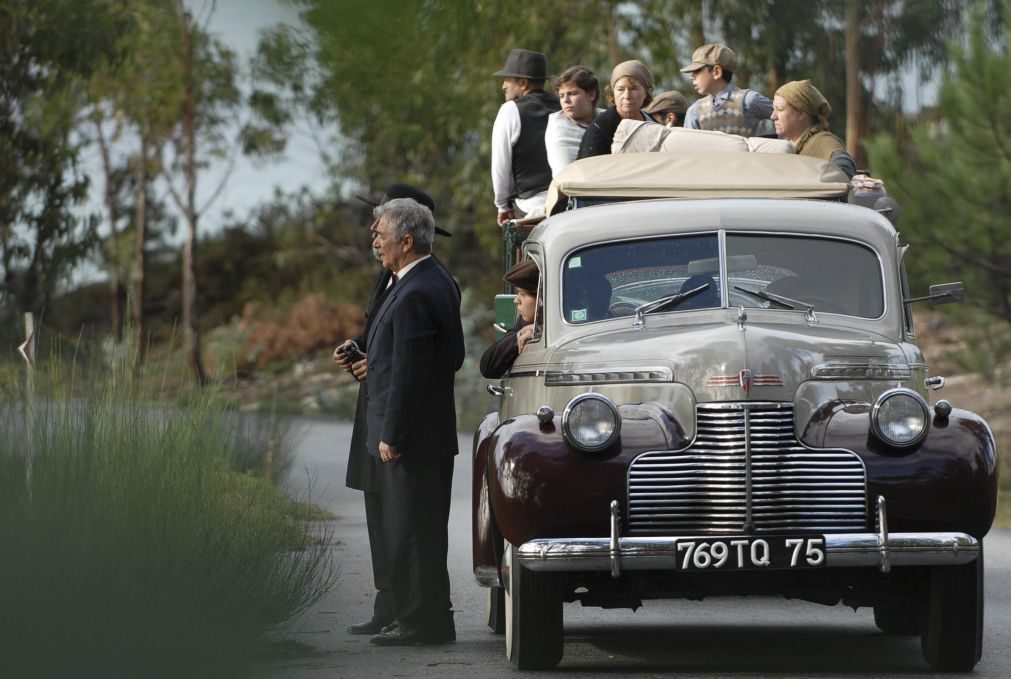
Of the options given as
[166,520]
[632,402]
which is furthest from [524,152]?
[166,520]

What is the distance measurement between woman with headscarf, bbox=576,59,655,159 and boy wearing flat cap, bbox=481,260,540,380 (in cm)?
176

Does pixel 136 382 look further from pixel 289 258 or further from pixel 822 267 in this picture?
pixel 289 258

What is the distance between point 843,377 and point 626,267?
1333mm

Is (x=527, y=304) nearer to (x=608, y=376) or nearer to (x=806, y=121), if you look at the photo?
(x=608, y=376)

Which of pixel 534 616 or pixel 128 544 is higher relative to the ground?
pixel 128 544

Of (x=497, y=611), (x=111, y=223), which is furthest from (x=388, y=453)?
(x=111, y=223)

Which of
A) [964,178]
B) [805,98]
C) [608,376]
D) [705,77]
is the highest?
[964,178]

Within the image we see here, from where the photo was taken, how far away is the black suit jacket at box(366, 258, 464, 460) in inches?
304

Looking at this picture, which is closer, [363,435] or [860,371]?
[860,371]

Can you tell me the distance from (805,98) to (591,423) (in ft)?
11.6

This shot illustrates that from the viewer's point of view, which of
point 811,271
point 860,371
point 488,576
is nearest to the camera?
point 860,371

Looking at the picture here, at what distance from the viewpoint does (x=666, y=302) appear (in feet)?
25.7

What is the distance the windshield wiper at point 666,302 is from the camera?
7805 millimetres

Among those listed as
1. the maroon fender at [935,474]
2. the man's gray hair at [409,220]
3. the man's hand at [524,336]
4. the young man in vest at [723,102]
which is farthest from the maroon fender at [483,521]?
the young man in vest at [723,102]
